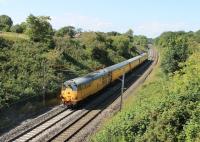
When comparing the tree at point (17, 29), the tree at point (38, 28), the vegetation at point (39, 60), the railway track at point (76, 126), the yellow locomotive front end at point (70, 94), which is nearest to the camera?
the railway track at point (76, 126)

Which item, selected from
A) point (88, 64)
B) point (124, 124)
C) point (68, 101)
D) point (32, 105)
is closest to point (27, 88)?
point (32, 105)

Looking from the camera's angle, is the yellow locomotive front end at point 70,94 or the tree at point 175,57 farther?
the tree at point 175,57

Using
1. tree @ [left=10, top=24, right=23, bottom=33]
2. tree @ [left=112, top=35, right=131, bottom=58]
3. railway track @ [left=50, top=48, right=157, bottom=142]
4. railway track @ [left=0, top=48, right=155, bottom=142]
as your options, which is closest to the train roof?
railway track @ [left=0, top=48, right=155, bottom=142]

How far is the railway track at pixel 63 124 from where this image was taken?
1141 inches

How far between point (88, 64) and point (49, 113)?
31.9 metres

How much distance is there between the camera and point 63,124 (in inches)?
1302

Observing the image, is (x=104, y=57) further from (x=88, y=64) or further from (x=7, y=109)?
(x=7, y=109)

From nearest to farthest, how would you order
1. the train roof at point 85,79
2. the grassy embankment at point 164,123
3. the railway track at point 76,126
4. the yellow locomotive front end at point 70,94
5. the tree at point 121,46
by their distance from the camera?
1. the grassy embankment at point 164,123
2. the railway track at point 76,126
3. the yellow locomotive front end at point 70,94
4. the train roof at point 85,79
5. the tree at point 121,46

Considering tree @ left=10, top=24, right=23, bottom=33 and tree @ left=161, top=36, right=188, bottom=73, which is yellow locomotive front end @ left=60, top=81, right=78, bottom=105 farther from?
tree @ left=10, top=24, right=23, bottom=33

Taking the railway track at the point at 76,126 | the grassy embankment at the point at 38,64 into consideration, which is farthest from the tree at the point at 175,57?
the grassy embankment at the point at 38,64

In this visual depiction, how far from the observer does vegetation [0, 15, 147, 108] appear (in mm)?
42088

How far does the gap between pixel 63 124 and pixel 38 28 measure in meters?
31.2

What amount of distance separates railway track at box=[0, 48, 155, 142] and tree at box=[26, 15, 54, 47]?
73.3 ft

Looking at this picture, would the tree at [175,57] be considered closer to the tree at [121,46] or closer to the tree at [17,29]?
the tree at [17,29]
